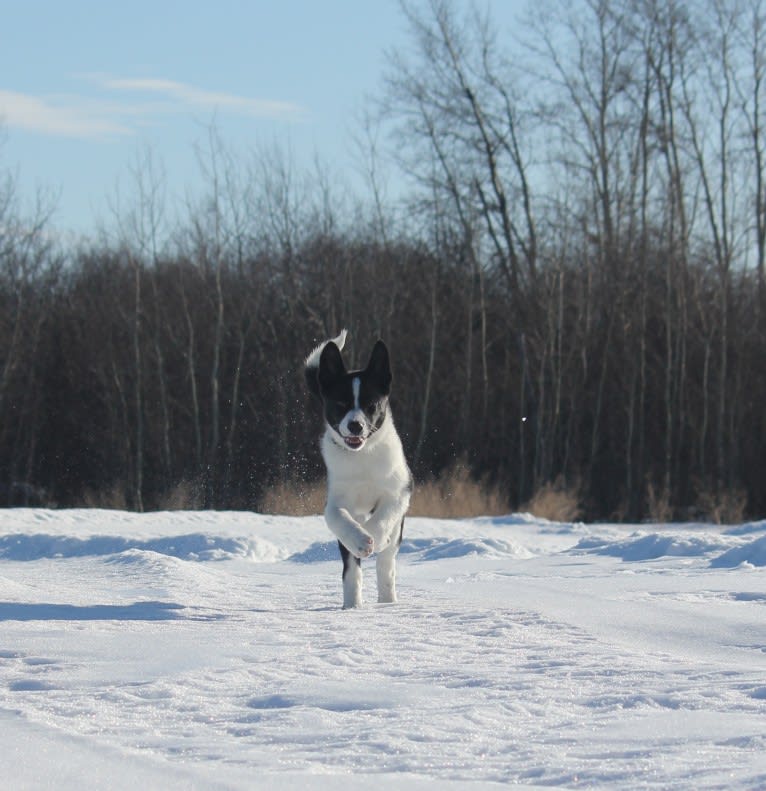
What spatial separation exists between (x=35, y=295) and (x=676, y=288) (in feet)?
61.3

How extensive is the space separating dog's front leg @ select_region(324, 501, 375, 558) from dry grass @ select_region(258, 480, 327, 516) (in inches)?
492

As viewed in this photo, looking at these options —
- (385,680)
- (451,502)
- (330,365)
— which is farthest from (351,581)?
(451,502)

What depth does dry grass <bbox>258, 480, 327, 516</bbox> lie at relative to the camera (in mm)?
20328

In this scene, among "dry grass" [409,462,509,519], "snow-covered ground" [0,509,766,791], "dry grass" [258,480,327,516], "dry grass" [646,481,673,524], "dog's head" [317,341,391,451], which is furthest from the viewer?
"dry grass" [646,481,673,524]

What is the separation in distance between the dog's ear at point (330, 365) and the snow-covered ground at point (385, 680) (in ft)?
4.56

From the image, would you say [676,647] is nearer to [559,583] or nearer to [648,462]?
[559,583]

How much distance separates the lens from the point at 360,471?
24.6ft

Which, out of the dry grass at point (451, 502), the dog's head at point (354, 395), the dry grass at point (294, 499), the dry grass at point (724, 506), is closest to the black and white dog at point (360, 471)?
the dog's head at point (354, 395)

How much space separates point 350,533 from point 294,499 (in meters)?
13.9

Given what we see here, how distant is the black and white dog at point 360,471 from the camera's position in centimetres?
736

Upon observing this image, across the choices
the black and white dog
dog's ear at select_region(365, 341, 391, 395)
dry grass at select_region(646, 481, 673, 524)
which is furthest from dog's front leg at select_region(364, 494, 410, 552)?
dry grass at select_region(646, 481, 673, 524)

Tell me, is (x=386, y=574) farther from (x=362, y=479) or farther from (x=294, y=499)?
(x=294, y=499)

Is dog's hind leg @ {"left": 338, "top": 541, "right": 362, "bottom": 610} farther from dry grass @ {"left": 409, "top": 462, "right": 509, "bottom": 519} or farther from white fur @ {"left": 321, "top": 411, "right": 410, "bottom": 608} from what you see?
dry grass @ {"left": 409, "top": 462, "right": 509, "bottom": 519}

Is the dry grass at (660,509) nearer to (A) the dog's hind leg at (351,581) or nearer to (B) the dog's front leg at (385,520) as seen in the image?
(B) the dog's front leg at (385,520)
